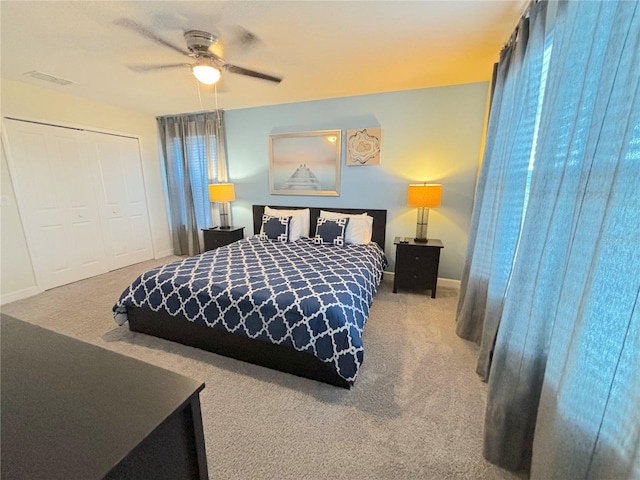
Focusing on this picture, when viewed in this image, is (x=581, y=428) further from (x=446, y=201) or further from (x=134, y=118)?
(x=134, y=118)

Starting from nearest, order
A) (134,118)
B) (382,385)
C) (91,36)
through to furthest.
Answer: (382,385), (91,36), (134,118)

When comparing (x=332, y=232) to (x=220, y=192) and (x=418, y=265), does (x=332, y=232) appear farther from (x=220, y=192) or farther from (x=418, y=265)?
(x=220, y=192)

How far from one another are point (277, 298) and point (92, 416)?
1335 millimetres

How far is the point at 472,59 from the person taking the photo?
2533 mm

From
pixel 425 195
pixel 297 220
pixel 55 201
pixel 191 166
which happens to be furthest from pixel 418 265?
pixel 55 201

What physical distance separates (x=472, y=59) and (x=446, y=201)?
59.9 inches

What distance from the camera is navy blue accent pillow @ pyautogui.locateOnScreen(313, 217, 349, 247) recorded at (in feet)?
11.3

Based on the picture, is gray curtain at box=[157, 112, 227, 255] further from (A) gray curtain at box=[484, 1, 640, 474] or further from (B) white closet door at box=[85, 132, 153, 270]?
(A) gray curtain at box=[484, 1, 640, 474]

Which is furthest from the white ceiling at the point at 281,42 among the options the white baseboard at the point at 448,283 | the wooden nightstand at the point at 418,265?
the white baseboard at the point at 448,283

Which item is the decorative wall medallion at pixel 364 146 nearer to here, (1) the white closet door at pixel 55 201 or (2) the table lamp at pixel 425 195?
(2) the table lamp at pixel 425 195

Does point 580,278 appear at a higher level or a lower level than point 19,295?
higher

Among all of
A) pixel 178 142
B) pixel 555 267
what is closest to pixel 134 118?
pixel 178 142

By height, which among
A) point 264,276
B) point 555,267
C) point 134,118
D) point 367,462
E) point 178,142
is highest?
point 134,118

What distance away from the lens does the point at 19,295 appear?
3188 millimetres
